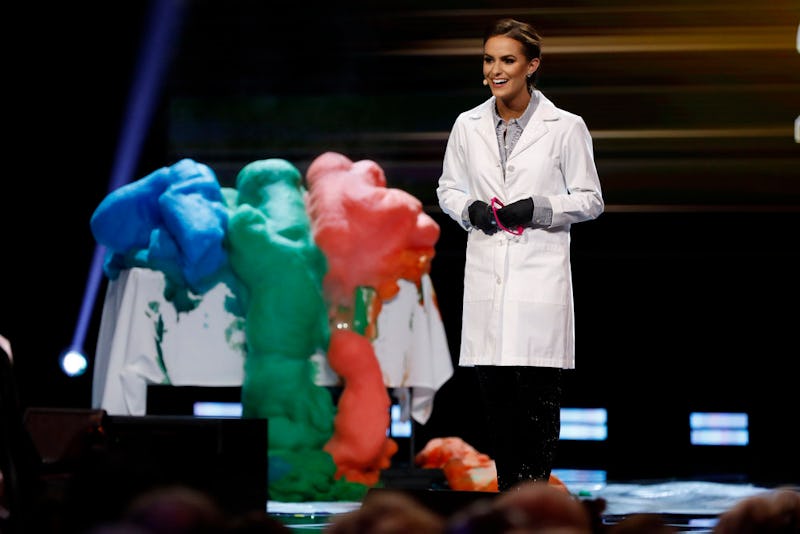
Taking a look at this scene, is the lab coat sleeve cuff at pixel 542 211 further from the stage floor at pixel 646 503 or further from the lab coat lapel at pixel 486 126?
the stage floor at pixel 646 503

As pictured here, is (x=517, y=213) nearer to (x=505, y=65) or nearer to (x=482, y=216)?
(x=482, y=216)

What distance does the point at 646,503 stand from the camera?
464 centimetres

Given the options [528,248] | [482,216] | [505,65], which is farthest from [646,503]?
[505,65]

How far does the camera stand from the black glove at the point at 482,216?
278 centimetres

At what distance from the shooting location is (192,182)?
4.82 meters

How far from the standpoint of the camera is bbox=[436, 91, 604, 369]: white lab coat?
2.79 m

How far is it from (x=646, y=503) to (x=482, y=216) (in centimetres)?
228

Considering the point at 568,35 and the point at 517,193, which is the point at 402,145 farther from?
the point at 517,193

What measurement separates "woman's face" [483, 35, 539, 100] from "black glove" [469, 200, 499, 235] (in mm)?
276

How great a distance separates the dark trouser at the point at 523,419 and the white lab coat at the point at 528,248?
0.05m

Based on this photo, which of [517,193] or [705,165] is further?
[705,165]

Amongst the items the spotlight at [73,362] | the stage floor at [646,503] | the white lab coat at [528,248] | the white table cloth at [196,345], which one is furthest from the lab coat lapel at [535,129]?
the spotlight at [73,362]

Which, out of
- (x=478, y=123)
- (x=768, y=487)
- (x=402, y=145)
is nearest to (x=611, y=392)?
(x=768, y=487)

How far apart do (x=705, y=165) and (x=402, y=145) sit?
5.39ft
